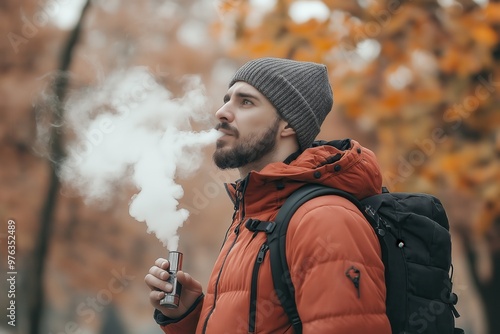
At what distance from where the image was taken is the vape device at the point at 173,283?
316cm

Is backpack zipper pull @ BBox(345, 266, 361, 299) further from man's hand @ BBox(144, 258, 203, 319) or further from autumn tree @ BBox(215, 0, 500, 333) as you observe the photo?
autumn tree @ BBox(215, 0, 500, 333)

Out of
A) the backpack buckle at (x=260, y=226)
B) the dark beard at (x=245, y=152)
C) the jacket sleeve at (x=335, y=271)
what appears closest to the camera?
the jacket sleeve at (x=335, y=271)

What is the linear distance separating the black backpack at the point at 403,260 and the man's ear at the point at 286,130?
0.36 metres

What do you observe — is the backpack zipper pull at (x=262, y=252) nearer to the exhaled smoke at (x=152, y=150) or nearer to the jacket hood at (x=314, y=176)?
the jacket hood at (x=314, y=176)

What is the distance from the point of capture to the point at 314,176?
2.93 metres

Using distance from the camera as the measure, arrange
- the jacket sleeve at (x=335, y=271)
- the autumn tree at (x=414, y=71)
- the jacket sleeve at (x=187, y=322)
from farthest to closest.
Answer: the autumn tree at (x=414, y=71) → the jacket sleeve at (x=187, y=322) → the jacket sleeve at (x=335, y=271)

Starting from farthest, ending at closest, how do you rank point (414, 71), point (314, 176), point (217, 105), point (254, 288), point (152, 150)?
point (217, 105) < point (414, 71) < point (152, 150) < point (314, 176) < point (254, 288)

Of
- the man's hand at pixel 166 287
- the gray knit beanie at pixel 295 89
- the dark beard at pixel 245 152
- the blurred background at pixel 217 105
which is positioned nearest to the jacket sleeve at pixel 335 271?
the dark beard at pixel 245 152

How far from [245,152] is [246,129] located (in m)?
0.10

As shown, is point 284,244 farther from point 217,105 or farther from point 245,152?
point 217,105

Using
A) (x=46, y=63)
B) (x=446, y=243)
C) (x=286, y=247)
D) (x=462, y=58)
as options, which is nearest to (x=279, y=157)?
(x=286, y=247)

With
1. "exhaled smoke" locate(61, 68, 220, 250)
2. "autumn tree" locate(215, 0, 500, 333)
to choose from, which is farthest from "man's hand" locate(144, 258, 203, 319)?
"autumn tree" locate(215, 0, 500, 333)

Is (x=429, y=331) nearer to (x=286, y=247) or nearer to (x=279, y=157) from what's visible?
(x=286, y=247)

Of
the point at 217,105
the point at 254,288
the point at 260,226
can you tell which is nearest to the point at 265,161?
the point at 260,226
